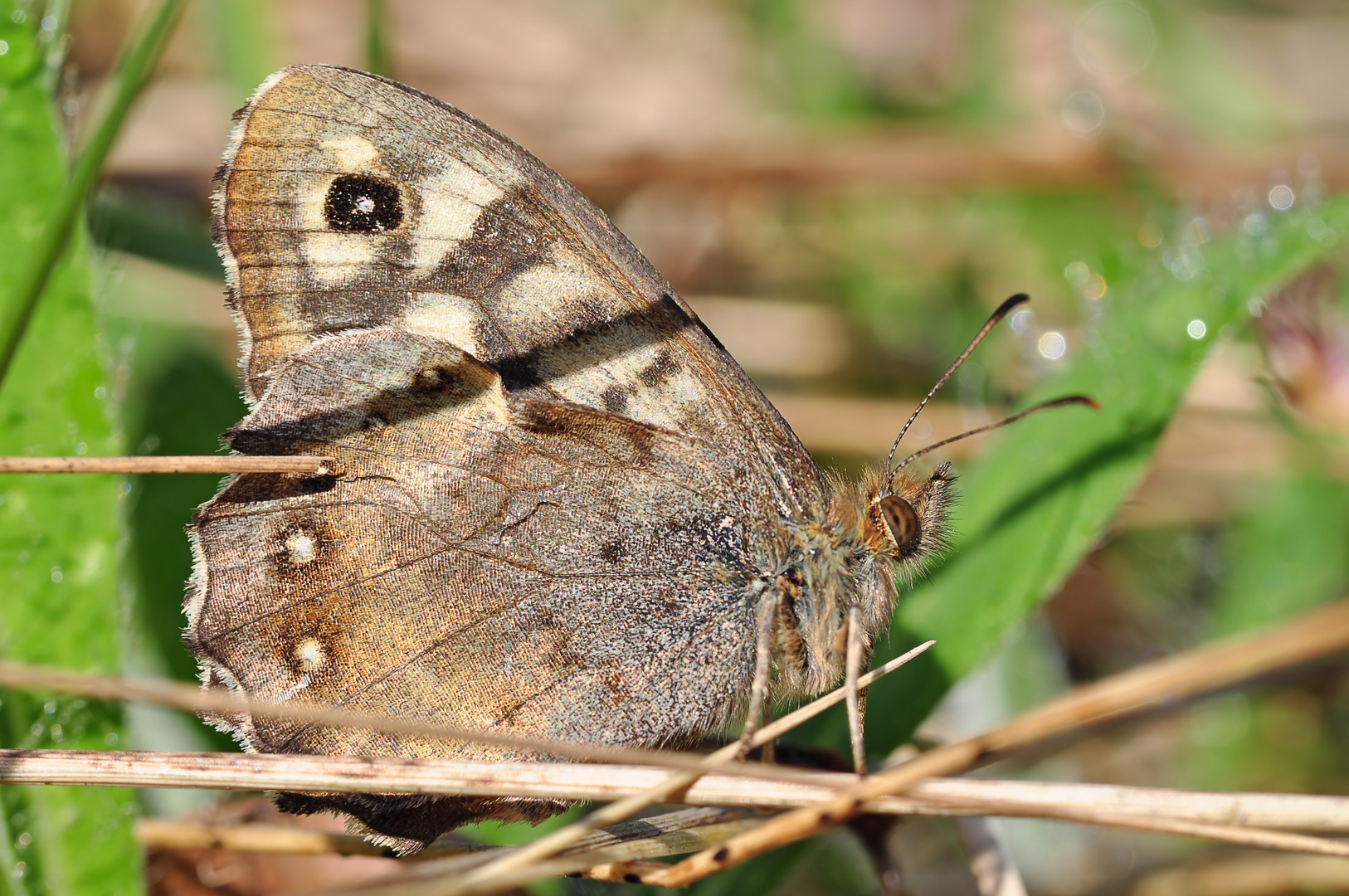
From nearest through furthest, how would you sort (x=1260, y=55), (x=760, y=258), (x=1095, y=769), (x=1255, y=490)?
1. (x=1095, y=769)
2. (x=1255, y=490)
3. (x=760, y=258)
4. (x=1260, y=55)

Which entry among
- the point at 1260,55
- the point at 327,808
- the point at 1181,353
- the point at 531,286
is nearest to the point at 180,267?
the point at 531,286

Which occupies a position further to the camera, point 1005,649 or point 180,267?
point 1005,649

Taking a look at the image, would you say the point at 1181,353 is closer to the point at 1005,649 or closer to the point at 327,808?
the point at 1005,649

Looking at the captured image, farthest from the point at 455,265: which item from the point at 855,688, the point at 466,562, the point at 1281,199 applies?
the point at 1281,199

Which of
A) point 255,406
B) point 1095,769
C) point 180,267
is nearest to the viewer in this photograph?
point 255,406

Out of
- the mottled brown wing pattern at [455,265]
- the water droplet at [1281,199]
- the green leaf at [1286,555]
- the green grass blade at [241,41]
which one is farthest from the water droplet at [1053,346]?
the green grass blade at [241,41]

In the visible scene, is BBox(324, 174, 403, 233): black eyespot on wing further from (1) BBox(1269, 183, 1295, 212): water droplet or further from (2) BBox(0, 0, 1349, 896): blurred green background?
(1) BBox(1269, 183, 1295, 212): water droplet
